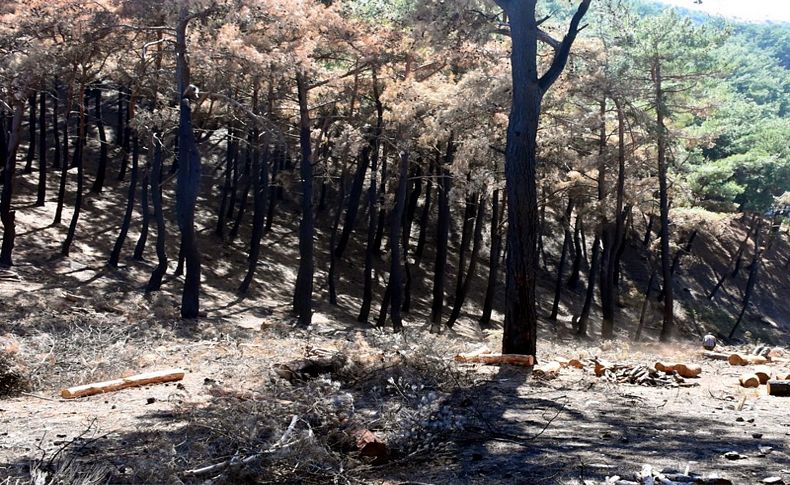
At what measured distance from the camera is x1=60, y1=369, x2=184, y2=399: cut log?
8195 mm

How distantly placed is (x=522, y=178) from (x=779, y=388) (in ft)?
13.1

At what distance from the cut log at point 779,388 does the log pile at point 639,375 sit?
802 millimetres

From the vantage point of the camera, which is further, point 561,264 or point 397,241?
point 561,264

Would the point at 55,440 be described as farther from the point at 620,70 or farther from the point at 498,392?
the point at 620,70

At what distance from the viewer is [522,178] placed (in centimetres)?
1066

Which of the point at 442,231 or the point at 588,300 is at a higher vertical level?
the point at 442,231

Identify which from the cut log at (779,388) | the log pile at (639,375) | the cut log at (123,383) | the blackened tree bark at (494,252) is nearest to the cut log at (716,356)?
the log pile at (639,375)

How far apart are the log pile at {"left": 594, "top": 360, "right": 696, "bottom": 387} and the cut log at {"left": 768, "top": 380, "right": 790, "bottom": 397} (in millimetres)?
802

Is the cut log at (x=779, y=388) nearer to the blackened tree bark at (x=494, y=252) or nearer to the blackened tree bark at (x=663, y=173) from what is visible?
the blackened tree bark at (x=663, y=173)

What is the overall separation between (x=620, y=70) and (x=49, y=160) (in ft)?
89.2

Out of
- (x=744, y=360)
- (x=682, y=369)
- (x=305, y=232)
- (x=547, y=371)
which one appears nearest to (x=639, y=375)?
(x=682, y=369)

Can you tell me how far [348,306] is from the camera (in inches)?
1169

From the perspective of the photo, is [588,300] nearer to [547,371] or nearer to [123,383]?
[547,371]

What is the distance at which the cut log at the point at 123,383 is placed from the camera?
820 cm
